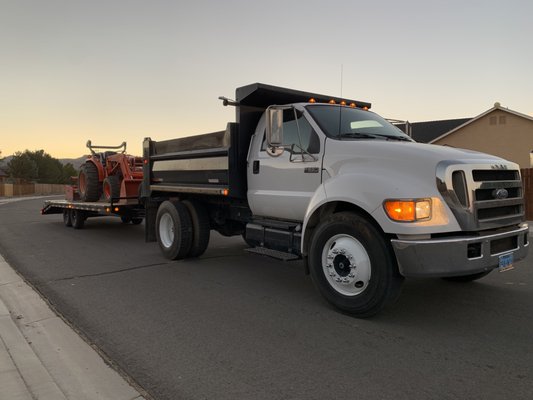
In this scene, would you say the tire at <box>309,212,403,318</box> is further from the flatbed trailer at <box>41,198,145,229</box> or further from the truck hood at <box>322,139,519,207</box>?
the flatbed trailer at <box>41,198,145,229</box>

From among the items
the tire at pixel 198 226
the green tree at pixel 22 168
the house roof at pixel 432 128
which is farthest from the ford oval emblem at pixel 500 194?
the green tree at pixel 22 168

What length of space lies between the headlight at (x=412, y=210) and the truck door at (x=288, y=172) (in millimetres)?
1216

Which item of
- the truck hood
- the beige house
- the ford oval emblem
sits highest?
the beige house

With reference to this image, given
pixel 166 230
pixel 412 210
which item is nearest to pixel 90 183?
pixel 166 230

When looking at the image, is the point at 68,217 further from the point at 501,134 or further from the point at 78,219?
the point at 501,134

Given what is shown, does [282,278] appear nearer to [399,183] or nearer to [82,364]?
[399,183]

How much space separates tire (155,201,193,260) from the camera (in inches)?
289

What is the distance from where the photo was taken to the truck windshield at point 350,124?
202 inches

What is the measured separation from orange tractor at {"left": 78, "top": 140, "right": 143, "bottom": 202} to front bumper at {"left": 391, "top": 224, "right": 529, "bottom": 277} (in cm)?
785

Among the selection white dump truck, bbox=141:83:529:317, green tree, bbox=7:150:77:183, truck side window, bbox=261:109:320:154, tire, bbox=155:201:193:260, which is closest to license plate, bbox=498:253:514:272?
white dump truck, bbox=141:83:529:317

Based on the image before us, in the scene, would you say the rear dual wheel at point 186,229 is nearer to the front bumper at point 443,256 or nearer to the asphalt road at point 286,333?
the asphalt road at point 286,333

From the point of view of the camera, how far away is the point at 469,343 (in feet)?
12.4

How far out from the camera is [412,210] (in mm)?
3961

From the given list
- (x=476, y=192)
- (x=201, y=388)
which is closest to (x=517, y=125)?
(x=476, y=192)
